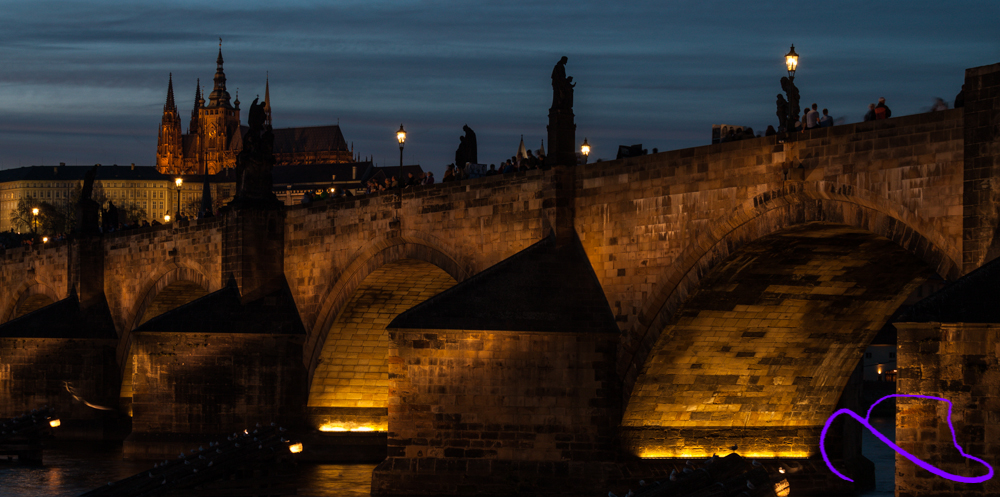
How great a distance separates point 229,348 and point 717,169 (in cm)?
Answer: 1553

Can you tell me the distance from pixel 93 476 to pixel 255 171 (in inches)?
366

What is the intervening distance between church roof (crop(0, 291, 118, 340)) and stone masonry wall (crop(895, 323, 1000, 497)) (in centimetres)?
3422

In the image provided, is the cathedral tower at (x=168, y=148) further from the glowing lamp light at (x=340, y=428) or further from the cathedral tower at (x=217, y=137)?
the glowing lamp light at (x=340, y=428)

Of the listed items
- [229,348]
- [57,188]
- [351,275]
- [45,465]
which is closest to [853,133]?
[351,275]

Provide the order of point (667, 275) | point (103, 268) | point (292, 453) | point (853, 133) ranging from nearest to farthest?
point (853, 133), point (667, 275), point (292, 453), point (103, 268)

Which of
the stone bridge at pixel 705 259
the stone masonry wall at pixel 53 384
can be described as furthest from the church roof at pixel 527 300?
the stone masonry wall at pixel 53 384

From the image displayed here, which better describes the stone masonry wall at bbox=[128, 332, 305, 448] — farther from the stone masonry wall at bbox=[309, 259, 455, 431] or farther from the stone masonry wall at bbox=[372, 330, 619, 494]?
the stone masonry wall at bbox=[372, 330, 619, 494]

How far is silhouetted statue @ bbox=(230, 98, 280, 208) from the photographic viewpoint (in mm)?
35438

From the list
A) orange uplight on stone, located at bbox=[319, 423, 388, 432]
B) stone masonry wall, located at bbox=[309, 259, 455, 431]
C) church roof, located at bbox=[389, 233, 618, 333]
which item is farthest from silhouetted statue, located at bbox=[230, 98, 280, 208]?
church roof, located at bbox=[389, 233, 618, 333]

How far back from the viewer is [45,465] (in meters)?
34.5

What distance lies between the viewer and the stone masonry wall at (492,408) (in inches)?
920

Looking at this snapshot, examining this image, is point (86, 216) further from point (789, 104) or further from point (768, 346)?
point (789, 104)

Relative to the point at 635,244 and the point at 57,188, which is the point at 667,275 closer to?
the point at 635,244

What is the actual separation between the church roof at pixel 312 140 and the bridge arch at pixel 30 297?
126243 millimetres
